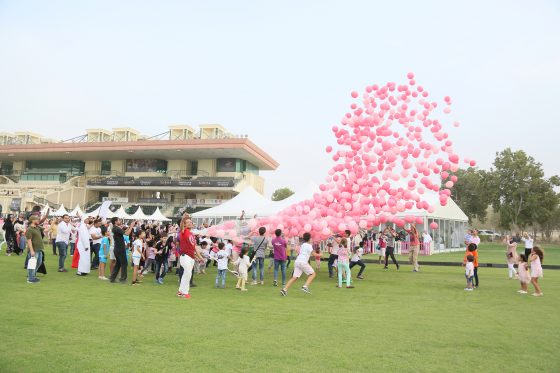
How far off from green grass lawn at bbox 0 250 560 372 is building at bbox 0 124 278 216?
39092 millimetres

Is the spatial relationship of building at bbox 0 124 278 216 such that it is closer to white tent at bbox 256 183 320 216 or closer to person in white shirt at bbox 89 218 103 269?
white tent at bbox 256 183 320 216

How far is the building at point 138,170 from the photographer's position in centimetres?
4962

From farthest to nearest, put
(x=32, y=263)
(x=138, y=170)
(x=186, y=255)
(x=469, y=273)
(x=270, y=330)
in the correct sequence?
1. (x=138, y=170)
2. (x=469, y=273)
3. (x=32, y=263)
4. (x=186, y=255)
5. (x=270, y=330)

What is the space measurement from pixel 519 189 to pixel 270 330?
1681 inches

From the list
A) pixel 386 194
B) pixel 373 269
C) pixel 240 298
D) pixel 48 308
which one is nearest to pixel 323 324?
pixel 240 298

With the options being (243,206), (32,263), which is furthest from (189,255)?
(243,206)

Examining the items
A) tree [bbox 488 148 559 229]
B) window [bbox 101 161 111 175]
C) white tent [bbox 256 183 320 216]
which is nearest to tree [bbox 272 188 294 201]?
window [bbox 101 161 111 175]

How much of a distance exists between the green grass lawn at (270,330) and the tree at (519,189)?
35.7 m

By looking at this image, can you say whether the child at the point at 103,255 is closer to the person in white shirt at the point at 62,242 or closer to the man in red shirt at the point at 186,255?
the person in white shirt at the point at 62,242

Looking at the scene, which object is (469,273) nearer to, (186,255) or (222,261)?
(222,261)

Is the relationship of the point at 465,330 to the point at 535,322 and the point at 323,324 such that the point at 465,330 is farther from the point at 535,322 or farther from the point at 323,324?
the point at 323,324

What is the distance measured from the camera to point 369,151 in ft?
44.4

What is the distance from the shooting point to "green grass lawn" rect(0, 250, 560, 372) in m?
4.72

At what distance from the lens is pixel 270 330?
6.22 meters
